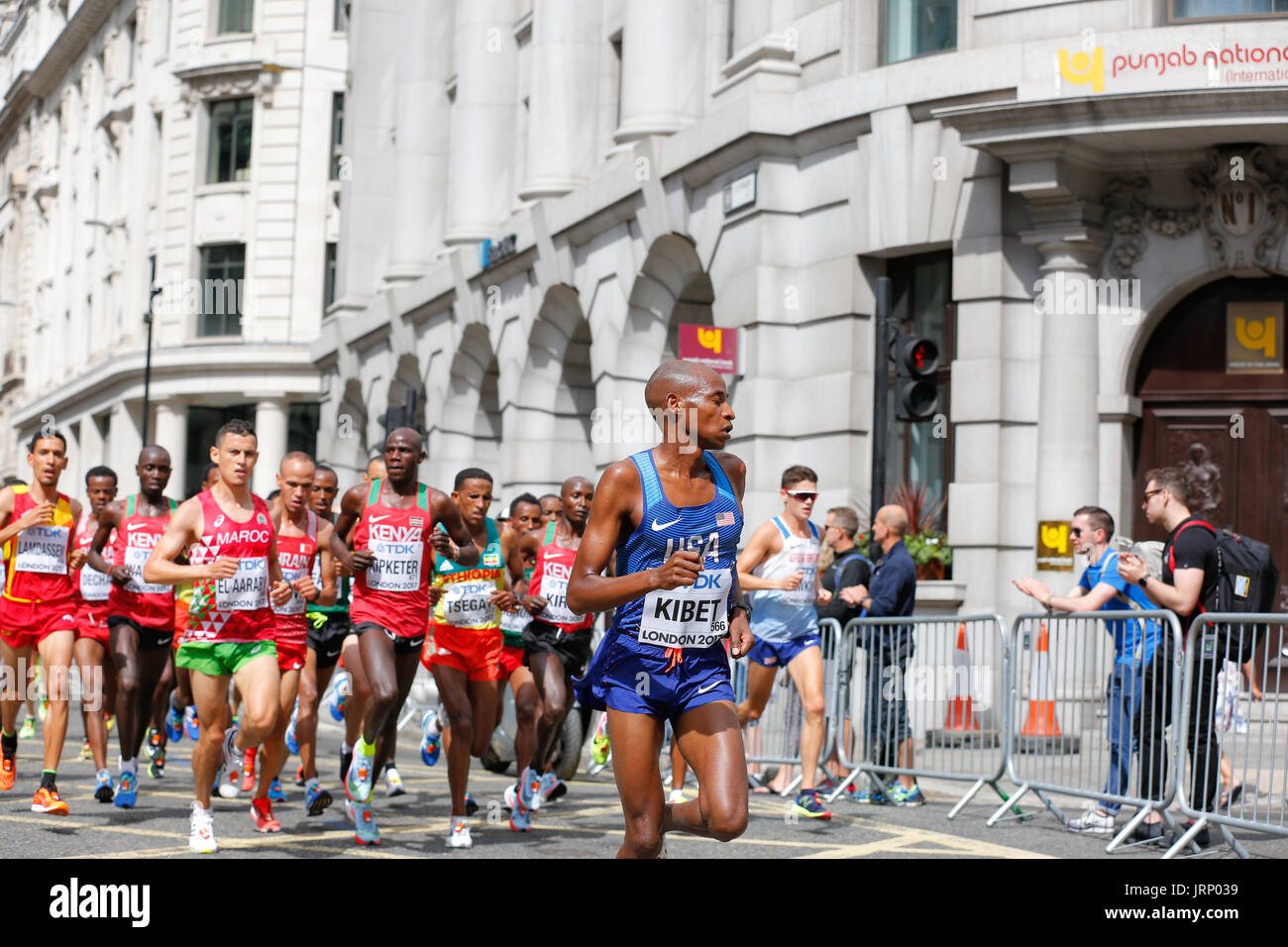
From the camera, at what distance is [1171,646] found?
32.8ft

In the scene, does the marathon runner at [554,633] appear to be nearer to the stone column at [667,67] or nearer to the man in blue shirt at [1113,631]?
the man in blue shirt at [1113,631]

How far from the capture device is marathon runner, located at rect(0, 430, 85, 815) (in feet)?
36.6

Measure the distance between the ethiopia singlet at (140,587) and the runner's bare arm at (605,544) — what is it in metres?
6.14

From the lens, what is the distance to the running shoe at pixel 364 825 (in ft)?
30.3

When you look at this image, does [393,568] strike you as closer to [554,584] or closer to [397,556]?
[397,556]

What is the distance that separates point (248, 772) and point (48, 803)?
6.12ft

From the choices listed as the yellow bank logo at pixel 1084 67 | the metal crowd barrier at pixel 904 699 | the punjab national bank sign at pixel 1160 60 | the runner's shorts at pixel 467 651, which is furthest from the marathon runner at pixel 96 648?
the yellow bank logo at pixel 1084 67

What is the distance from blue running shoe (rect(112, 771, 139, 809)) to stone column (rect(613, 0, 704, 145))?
42.1ft

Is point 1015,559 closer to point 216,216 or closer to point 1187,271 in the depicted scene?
point 1187,271

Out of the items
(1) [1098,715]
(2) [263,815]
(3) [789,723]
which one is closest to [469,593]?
Result: (2) [263,815]

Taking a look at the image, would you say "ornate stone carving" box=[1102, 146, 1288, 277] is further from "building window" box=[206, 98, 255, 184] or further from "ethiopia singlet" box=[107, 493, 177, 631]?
"building window" box=[206, 98, 255, 184]

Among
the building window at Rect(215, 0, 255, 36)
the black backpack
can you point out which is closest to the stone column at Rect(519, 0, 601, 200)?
the black backpack

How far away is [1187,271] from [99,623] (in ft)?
32.6
